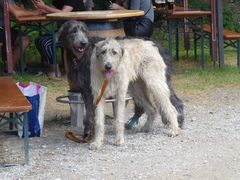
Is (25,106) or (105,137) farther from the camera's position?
(105,137)

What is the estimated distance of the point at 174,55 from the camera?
1284 cm

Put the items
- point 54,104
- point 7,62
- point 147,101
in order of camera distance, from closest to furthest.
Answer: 1. point 147,101
2. point 54,104
3. point 7,62

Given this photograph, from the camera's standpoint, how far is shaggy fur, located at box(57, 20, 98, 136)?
6.80 metres

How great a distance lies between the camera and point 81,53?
6863mm

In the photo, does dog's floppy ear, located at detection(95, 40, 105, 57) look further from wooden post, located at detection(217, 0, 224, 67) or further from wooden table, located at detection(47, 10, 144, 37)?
wooden post, located at detection(217, 0, 224, 67)

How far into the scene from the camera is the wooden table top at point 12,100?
5754 millimetres

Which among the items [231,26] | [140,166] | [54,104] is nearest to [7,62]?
[54,104]

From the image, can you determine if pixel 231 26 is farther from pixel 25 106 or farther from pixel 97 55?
pixel 25 106

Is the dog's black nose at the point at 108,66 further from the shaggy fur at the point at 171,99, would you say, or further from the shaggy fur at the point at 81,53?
the shaggy fur at the point at 171,99

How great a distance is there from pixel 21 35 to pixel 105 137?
13.6ft

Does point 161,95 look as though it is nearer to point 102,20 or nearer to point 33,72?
point 102,20

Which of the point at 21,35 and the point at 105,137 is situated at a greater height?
the point at 21,35

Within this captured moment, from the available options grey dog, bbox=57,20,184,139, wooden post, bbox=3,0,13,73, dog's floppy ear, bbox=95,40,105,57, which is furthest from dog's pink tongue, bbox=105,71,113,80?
wooden post, bbox=3,0,13,73

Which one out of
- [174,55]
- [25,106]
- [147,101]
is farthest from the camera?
[174,55]
